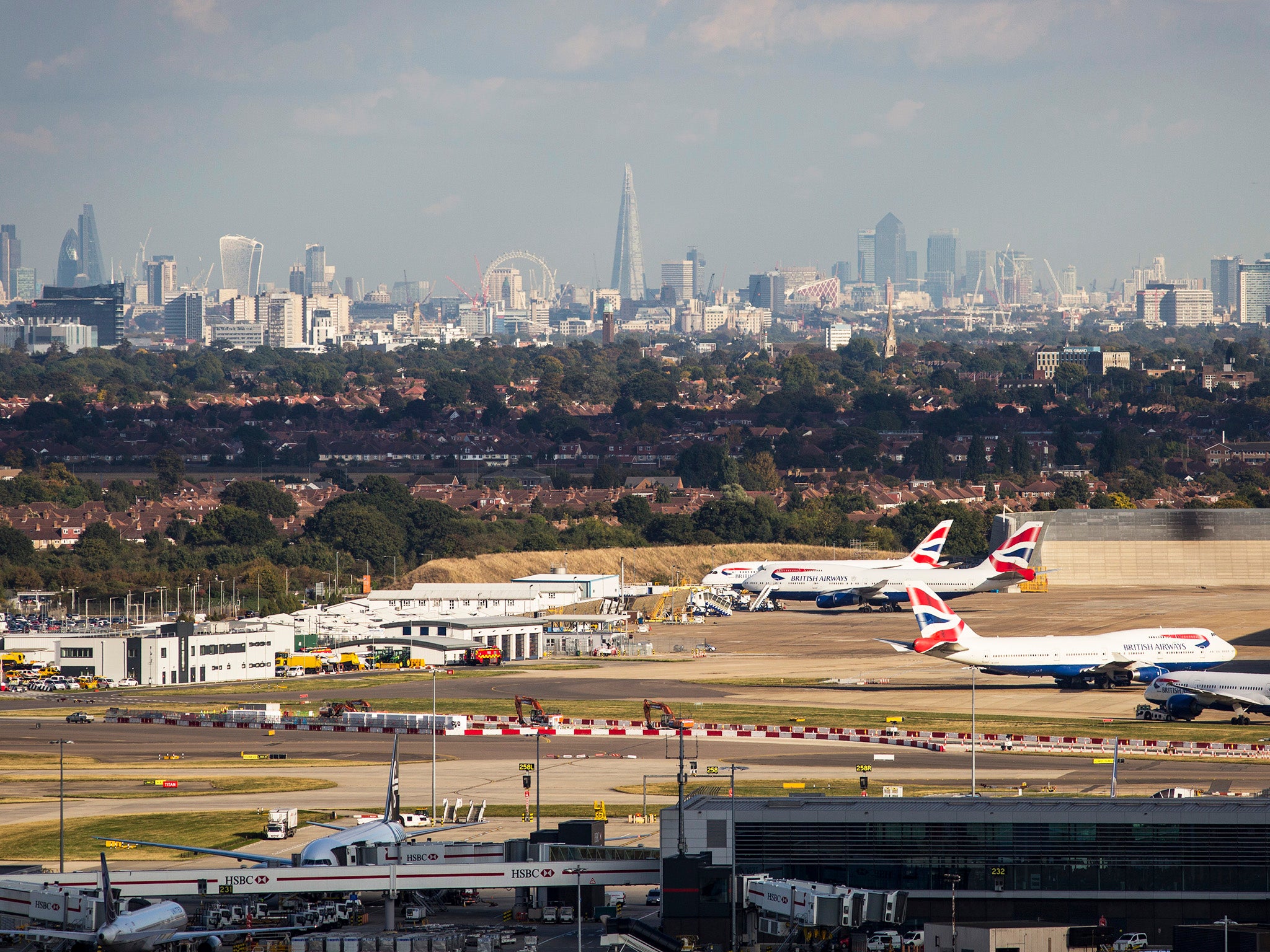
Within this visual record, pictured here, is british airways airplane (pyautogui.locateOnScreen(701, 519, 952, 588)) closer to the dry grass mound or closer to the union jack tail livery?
the union jack tail livery

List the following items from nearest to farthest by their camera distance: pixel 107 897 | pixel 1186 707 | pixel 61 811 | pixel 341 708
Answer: pixel 107 897, pixel 61 811, pixel 1186 707, pixel 341 708

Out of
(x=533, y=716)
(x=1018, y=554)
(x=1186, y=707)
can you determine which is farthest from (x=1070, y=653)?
(x=1018, y=554)

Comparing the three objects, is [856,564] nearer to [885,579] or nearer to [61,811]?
[885,579]

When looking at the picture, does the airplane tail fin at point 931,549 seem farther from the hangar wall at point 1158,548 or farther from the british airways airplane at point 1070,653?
the british airways airplane at point 1070,653

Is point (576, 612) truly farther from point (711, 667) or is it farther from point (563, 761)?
point (563, 761)

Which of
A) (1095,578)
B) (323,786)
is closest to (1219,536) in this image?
(1095,578)

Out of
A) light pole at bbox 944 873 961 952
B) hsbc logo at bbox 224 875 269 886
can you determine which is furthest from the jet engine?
hsbc logo at bbox 224 875 269 886
